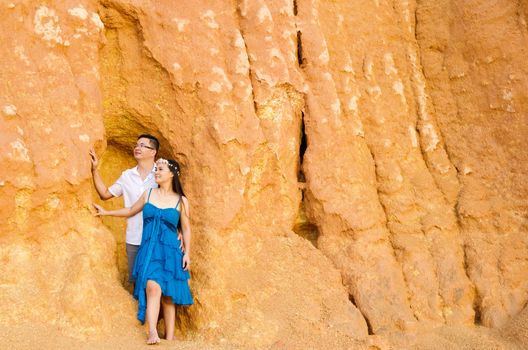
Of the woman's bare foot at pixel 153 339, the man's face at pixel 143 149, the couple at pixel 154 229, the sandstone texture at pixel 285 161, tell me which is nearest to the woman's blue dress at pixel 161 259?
the couple at pixel 154 229

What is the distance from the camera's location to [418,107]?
6.60 metres

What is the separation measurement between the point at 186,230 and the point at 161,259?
1.01 feet

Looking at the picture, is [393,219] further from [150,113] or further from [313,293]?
[150,113]

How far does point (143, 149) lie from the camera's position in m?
5.57

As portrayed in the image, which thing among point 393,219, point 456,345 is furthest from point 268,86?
point 456,345

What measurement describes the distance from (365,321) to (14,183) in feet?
8.81

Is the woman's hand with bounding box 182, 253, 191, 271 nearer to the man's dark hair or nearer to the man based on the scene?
the man

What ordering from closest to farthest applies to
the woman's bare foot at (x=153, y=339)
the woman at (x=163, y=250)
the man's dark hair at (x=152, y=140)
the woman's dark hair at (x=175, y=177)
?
1. the woman's bare foot at (x=153, y=339)
2. the woman at (x=163, y=250)
3. the woman's dark hair at (x=175, y=177)
4. the man's dark hair at (x=152, y=140)

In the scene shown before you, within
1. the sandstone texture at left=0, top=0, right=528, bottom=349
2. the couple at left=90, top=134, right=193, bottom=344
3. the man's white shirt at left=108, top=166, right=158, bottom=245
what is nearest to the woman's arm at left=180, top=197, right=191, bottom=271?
the couple at left=90, top=134, right=193, bottom=344

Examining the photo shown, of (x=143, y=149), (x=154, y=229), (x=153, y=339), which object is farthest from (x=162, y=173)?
(x=153, y=339)

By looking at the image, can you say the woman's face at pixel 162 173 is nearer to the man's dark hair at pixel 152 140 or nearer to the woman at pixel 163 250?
the woman at pixel 163 250

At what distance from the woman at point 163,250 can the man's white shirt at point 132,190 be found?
102 millimetres

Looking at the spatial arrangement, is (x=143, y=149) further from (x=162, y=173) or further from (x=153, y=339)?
(x=153, y=339)

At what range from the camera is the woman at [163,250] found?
5160 mm
